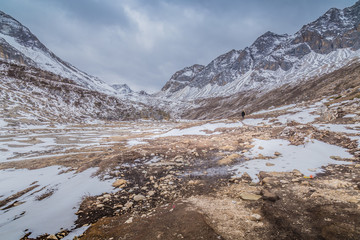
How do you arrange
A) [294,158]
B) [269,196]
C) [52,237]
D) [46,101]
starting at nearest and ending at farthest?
[52,237], [269,196], [294,158], [46,101]

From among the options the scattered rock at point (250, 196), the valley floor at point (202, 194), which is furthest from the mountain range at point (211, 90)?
the scattered rock at point (250, 196)

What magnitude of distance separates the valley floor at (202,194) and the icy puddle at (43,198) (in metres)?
0.04

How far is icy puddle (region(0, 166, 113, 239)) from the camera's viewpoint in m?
4.84

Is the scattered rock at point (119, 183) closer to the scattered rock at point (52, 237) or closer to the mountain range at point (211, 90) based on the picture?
the scattered rock at point (52, 237)

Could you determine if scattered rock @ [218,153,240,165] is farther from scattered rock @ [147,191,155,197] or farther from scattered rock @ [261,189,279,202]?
scattered rock @ [147,191,155,197]

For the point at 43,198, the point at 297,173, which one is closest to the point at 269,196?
the point at 297,173

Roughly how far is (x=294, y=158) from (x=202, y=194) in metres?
5.88

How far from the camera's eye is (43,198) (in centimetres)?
689

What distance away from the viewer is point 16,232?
4.62 metres

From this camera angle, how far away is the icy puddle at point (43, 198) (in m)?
4.84

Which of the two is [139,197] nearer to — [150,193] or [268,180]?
[150,193]

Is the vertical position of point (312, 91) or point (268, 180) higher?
point (312, 91)

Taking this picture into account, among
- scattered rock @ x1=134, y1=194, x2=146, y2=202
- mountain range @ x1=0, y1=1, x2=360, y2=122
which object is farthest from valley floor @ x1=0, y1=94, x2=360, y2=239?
mountain range @ x1=0, y1=1, x2=360, y2=122

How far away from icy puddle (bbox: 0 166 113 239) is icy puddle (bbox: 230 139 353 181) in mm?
7080
